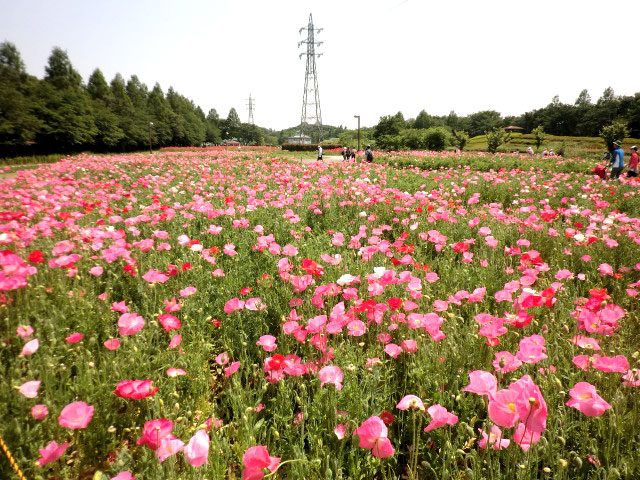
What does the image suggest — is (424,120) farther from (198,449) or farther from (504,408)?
(198,449)

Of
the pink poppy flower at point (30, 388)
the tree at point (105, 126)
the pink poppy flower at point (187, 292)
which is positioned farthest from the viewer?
the tree at point (105, 126)

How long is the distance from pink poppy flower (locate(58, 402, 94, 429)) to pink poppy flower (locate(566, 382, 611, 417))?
1.79m

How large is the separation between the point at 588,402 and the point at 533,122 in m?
105

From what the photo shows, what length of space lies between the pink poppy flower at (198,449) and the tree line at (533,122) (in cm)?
4034

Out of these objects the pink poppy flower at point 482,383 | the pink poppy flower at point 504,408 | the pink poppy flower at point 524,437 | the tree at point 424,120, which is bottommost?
the pink poppy flower at point 524,437

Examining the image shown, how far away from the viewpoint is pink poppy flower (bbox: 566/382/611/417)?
115cm

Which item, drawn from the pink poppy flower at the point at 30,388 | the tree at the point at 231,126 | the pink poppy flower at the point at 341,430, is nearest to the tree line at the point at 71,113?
the pink poppy flower at the point at 30,388

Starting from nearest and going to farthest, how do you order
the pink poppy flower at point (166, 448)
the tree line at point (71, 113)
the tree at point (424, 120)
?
1. the pink poppy flower at point (166, 448)
2. the tree line at point (71, 113)
3. the tree at point (424, 120)

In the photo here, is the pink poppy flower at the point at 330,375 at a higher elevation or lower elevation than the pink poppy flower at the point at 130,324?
lower

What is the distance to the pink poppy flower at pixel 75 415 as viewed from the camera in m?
1.25

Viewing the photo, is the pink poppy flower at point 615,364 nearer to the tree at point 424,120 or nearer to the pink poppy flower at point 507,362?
the pink poppy flower at point 507,362

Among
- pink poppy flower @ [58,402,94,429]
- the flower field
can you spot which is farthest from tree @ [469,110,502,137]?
pink poppy flower @ [58,402,94,429]

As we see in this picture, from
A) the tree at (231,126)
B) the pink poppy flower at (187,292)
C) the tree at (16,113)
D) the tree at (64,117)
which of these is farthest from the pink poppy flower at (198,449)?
Answer: the tree at (231,126)

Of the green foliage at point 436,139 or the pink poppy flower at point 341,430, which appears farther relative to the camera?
the green foliage at point 436,139
